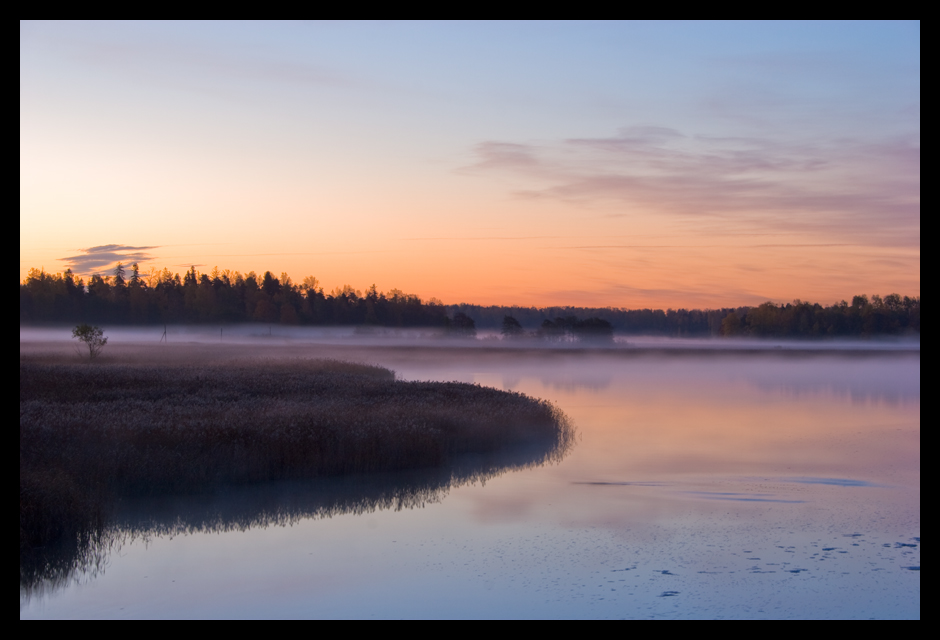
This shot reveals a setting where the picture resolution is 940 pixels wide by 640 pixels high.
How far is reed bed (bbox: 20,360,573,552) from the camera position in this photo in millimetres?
15086

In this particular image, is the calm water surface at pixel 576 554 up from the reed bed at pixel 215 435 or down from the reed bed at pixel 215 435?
down

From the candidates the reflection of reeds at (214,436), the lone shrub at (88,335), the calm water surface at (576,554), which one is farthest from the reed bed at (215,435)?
the lone shrub at (88,335)

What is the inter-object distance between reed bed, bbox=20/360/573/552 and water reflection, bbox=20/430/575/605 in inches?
12.3

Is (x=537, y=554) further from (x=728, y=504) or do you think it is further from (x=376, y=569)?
(x=728, y=504)

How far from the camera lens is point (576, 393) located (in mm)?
51312

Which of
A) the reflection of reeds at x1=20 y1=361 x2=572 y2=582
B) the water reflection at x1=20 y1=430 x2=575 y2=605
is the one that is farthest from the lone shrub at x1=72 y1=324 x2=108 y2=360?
the water reflection at x1=20 y1=430 x2=575 y2=605

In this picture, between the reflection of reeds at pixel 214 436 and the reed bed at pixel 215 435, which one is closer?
the reflection of reeds at pixel 214 436

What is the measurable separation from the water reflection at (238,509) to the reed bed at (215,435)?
0.31 meters

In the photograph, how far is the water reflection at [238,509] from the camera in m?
Result: 12.4

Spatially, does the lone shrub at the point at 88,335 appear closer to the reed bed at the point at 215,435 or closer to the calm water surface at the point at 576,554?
the reed bed at the point at 215,435

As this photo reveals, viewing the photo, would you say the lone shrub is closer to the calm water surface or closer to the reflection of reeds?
the reflection of reeds
